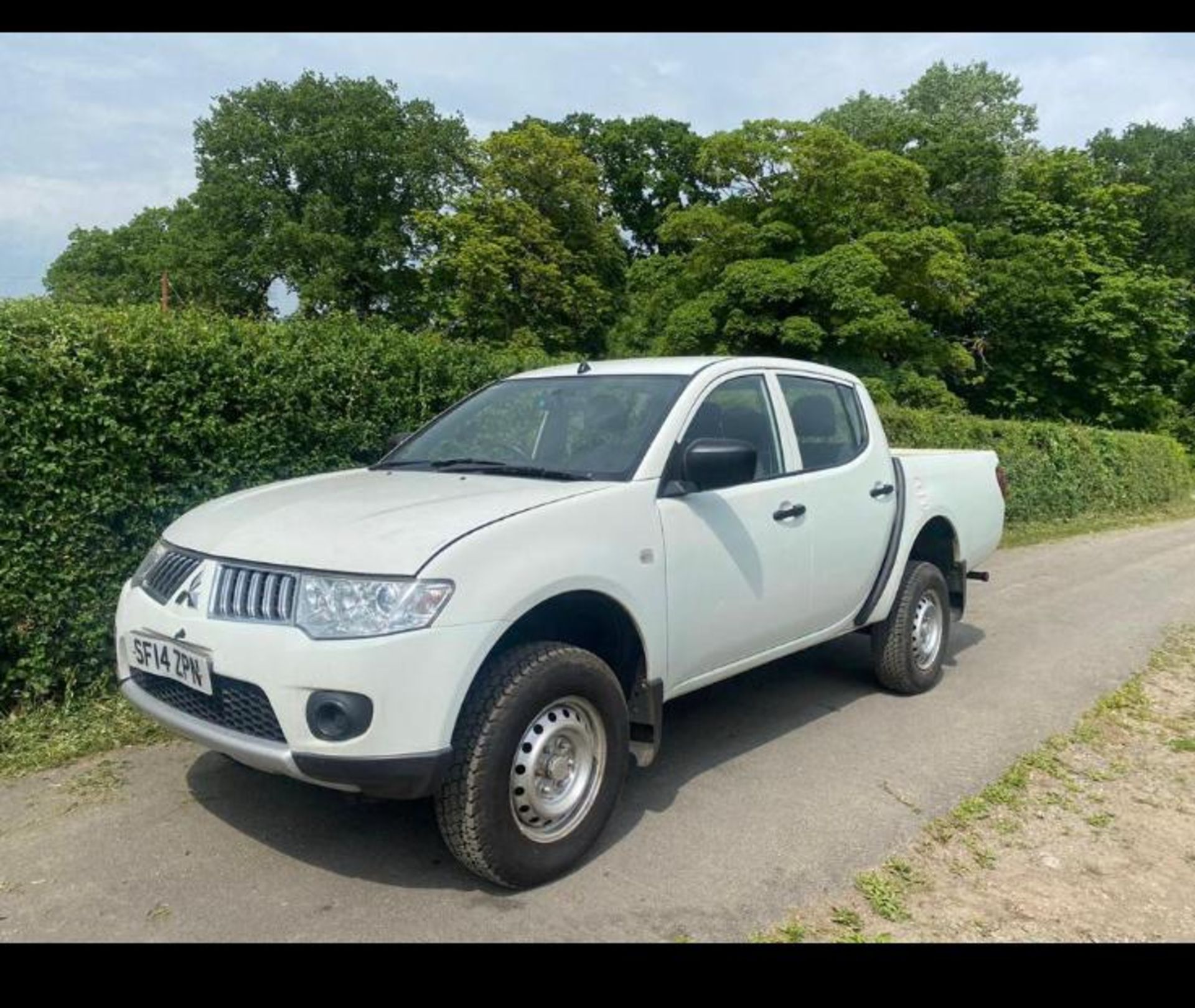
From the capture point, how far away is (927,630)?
5727 mm

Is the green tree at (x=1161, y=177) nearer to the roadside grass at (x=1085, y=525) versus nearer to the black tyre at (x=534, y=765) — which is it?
the roadside grass at (x=1085, y=525)

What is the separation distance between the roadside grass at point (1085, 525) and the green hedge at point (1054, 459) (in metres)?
0.21

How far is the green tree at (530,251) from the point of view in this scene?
3047 cm

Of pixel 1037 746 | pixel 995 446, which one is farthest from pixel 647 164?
pixel 1037 746

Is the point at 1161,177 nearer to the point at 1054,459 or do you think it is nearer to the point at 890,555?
the point at 1054,459

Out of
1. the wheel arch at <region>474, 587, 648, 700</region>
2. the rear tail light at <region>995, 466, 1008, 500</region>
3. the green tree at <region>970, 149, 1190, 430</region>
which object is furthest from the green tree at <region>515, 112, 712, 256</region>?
the wheel arch at <region>474, 587, 648, 700</region>

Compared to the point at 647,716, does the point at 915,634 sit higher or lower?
lower

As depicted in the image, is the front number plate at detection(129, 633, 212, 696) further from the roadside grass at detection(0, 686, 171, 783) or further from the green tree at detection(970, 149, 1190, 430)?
the green tree at detection(970, 149, 1190, 430)

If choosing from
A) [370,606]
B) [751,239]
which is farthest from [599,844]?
[751,239]

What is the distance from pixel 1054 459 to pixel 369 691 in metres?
18.4

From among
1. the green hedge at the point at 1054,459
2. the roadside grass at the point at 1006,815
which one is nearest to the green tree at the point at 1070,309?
the green hedge at the point at 1054,459

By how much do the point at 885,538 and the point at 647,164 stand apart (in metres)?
39.5
